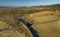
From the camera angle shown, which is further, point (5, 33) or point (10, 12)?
point (10, 12)

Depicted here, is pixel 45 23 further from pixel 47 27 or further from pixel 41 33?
pixel 41 33

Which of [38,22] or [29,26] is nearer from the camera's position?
[29,26]

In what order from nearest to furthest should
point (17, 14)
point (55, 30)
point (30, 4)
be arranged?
point (55, 30) → point (17, 14) → point (30, 4)

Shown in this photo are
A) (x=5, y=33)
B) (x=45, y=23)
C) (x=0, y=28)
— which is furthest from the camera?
(x=45, y=23)

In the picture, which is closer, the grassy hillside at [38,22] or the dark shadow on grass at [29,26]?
the grassy hillside at [38,22]

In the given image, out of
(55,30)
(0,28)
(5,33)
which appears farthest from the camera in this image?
(55,30)

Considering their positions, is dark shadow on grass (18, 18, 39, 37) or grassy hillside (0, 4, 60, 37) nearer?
grassy hillside (0, 4, 60, 37)

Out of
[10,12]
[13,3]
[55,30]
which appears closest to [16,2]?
[13,3]

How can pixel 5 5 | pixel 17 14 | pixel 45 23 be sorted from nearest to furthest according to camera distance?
pixel 45 23 → pixel 17 14 → pixel 5 5

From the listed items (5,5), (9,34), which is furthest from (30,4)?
(9,34)

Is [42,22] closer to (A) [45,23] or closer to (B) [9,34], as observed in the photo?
(A) [45,23]
